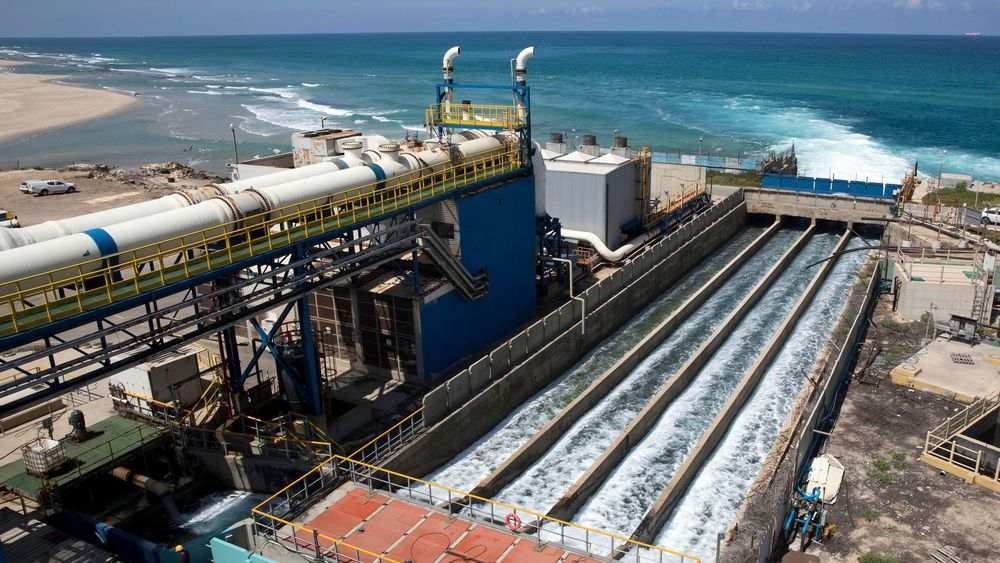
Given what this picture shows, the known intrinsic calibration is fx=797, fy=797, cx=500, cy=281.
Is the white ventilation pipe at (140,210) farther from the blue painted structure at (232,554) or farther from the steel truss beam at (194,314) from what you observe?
the blue painted structure at (232,554)

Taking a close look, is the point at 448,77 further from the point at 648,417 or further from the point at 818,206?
the point at 818,206

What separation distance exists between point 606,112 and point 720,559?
105m

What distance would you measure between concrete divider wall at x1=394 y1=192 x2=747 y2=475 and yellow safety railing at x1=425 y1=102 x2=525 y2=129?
8037mm

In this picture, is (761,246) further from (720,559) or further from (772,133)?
(772,133)

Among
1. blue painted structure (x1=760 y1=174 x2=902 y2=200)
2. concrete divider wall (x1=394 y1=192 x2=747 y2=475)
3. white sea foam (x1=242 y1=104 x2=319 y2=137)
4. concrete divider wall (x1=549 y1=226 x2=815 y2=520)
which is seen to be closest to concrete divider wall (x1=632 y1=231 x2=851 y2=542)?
concrete divider wall (x1=549 y1=226 x2=815 y2=520)

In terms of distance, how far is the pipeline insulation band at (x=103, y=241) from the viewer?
740 inches

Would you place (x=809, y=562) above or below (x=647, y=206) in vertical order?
below

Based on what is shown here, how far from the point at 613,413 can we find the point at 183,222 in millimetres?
16487

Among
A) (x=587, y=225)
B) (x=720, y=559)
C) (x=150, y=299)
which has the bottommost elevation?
(x=720, y=559)

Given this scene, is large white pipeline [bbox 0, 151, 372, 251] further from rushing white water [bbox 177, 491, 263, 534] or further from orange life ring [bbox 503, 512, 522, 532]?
orange life ring [bbox 503, 512, 522, 532]

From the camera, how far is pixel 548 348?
31.0m

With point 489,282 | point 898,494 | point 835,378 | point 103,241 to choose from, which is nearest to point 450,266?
point 489,282

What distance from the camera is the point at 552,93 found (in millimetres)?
143625

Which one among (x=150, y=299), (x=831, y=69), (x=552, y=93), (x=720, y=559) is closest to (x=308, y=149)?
(x=150, y=299)
